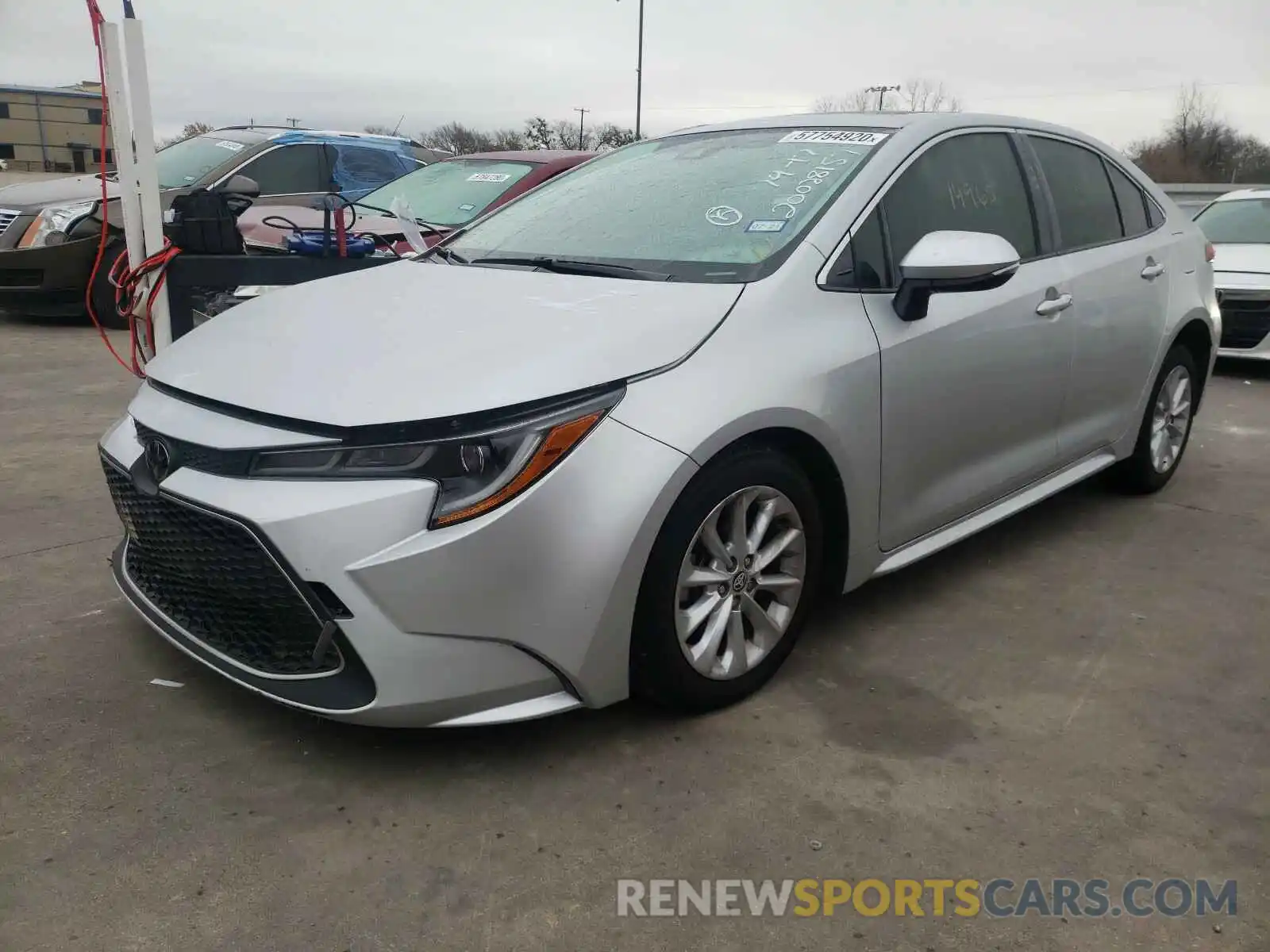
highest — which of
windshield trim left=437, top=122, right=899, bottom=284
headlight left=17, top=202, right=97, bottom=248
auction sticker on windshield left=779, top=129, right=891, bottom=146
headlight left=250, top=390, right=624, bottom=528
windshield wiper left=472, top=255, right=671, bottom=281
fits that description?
auction sticker on windshield left=779, top=129, right=891, bottom=146

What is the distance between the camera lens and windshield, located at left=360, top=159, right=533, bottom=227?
6441 mm

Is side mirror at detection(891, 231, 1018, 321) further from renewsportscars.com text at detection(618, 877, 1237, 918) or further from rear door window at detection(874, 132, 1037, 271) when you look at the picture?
renewsportscars.com text at detection(618, 877, 1237, 918)

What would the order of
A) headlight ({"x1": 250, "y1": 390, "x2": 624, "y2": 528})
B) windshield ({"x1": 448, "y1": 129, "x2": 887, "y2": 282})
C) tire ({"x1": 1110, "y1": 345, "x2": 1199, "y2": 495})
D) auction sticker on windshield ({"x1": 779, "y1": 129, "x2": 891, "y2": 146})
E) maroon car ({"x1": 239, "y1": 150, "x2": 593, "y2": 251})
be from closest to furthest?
headlight ({"x1": 250, "y1": 390, "x2": 624, "y2": 528}) → windshield ({"x1": 448, "y1": 129, "x2": 887, "y2": 282}) → auction sticker on windshield ({"x1": 779, "y1": 129, "x2": 891, "y2": 146}) → tire ({"x1": 1110, "y1": 345, "x2": 1199, "y2": 495}) → maroon car ({"x1": 239, "y1": 150, "x2": 593, "y2": 251})

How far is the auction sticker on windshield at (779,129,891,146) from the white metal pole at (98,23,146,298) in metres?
2.64

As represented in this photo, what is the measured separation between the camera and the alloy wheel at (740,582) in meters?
2.51

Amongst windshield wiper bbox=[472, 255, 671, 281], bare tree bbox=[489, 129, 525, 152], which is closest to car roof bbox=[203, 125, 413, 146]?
windshield wiper bbox=[472, 255, 671, 281]

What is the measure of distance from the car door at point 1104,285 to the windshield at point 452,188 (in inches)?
139

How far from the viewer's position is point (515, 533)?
215cm

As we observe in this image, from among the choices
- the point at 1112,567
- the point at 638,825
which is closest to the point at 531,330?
the point at 638,825

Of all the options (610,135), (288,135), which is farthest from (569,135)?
(288,135)

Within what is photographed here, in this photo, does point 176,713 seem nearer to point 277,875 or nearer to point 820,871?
point 277,875

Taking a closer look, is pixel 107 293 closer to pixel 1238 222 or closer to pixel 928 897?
pixel 928 897

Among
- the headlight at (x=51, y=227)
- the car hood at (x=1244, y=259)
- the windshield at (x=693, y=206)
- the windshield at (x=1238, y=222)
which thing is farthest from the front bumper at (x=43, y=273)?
the windshield at (x=1238, y=222)

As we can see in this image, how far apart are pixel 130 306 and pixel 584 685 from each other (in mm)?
2938
